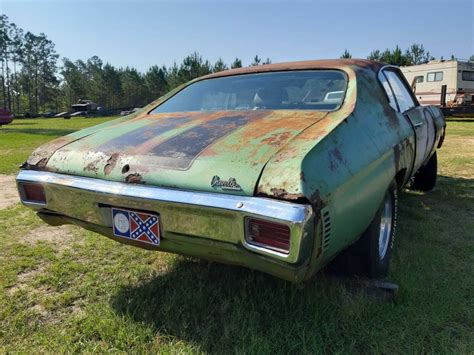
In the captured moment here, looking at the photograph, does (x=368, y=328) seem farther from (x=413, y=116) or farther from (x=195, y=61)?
(x=195, y=61)

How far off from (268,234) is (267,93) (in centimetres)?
138

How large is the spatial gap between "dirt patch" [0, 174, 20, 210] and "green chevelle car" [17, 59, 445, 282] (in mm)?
2625

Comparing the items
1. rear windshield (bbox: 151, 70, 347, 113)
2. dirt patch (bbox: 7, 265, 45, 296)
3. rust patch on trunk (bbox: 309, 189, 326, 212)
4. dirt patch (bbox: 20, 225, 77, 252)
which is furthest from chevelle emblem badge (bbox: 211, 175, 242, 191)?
dirt patch (bbox: 20, 225, 77, 252)

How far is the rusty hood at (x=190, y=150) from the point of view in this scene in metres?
1.71

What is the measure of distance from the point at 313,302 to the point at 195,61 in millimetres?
51594

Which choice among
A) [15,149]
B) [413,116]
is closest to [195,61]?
[15,149]

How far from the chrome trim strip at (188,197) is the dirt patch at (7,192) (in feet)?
8.91

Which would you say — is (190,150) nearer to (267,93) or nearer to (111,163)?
(111,163)

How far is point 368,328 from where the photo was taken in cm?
196

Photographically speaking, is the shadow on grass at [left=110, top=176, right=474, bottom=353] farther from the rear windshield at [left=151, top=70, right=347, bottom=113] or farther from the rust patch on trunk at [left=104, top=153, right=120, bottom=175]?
the rear windshield at [left=151, top=70, right=347, bottom=113]

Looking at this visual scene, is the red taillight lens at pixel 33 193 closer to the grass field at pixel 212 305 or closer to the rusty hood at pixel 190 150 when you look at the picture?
the rusty hood at pixel 190 150

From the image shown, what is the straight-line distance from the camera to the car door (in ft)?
10.0

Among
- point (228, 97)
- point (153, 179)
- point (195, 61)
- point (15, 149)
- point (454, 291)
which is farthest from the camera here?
point (195, 61)

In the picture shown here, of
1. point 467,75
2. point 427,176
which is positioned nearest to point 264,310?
point 427,176
